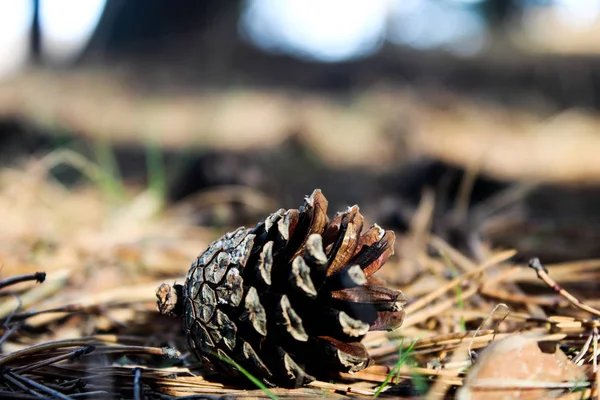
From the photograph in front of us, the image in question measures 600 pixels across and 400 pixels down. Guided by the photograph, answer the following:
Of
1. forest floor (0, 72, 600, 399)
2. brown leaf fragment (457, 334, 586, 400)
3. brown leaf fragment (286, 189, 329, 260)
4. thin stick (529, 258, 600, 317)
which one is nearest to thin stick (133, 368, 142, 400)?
forest floor (0, 72, 600, 399)

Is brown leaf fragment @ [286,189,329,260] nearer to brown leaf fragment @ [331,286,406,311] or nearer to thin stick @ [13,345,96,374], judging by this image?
brown leaf fragment @ [331,286,406,311]

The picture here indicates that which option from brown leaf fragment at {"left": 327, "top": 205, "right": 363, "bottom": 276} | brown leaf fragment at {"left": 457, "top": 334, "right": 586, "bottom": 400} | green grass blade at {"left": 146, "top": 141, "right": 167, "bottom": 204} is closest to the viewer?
brown leaf fragment at {"left": 457, "top": 334, "right": 586, "bottom": 400}

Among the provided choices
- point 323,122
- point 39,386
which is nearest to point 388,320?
point 39,386

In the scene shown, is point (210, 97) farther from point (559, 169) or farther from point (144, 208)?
point (559, 169)

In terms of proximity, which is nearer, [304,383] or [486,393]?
[486,393]

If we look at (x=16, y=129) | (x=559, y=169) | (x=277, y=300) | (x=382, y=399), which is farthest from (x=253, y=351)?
(x=16, y=129)

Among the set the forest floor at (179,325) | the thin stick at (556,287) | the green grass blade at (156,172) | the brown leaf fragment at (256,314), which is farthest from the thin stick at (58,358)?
Answer: the green grass blade at (156,172)
